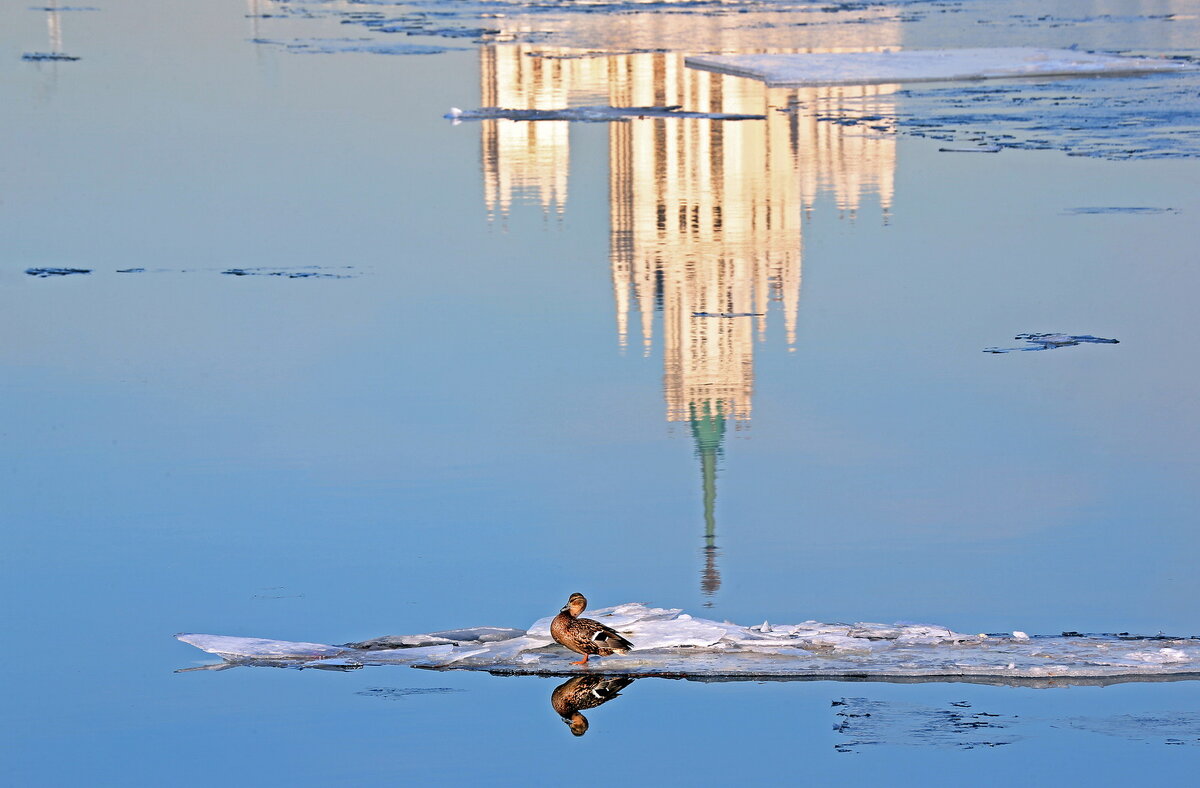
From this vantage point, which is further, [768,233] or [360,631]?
[768,233]

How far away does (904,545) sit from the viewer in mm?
9406

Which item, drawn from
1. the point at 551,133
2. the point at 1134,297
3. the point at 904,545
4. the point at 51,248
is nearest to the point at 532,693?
the point at 904,545

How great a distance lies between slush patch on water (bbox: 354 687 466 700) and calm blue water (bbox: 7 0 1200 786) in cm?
4

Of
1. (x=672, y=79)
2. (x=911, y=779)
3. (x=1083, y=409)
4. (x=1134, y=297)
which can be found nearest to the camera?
(x=911, y=779)

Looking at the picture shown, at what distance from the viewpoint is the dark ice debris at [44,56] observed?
126 feet

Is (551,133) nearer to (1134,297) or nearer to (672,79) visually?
(672,79)

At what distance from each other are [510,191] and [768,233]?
4.13 m

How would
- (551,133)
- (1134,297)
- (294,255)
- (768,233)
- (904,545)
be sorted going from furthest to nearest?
(551,133) < (768,233) < (294,255) < (1134,297) < (904,545)

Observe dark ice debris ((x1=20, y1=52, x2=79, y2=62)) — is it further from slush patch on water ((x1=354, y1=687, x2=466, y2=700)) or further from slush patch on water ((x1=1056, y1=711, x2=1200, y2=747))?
slush patch on water ((x1=1056, y1=711, x2=1200, y2=747))

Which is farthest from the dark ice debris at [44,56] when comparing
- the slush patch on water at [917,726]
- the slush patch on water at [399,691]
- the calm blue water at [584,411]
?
the slush patch on water at [917,726]

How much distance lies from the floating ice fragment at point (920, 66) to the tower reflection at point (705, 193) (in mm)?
287

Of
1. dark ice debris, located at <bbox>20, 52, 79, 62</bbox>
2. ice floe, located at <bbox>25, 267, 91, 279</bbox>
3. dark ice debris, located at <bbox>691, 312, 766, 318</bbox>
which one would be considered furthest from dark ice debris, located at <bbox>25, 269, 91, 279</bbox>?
dark ice debris, located at <bbox>20, 52, 79, 62</bbox>

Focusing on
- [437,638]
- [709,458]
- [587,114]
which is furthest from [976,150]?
[437,638]

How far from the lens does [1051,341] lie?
1377 centimetres
